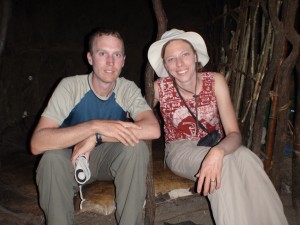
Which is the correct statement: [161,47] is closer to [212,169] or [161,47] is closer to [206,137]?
[206,137]

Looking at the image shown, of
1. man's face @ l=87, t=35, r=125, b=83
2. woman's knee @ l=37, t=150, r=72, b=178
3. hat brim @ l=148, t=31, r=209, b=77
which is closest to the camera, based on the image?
woman's knee @ l=37, t=150, r=72, b=178

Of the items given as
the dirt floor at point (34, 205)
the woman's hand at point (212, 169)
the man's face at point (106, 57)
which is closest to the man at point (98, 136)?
the man's face at point (106, 57)

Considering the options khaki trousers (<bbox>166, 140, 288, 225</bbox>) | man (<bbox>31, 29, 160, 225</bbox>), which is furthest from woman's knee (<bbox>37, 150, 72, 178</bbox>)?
khaki trousers (<bbox>166, 140, 288, 225</bbox>)

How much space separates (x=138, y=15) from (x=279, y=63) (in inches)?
108

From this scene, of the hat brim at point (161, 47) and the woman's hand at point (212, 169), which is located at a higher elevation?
the hat brim at point (161, 47)

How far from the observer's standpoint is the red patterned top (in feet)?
8.45

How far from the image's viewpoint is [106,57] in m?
2.30

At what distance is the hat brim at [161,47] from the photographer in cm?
244

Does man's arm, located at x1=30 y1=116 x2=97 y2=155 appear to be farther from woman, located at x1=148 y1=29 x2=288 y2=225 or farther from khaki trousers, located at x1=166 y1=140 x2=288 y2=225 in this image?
khaki trousers, located at x1=166 y1=140 x2=288 y2=225

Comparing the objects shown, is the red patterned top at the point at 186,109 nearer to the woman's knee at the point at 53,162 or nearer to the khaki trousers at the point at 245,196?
the khaki trousers at the point at 245,196

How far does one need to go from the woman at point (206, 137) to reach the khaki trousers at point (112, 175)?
16.8 inches

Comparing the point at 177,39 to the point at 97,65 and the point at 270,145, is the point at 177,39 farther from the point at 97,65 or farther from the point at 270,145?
the point at 270,145

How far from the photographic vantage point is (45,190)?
1.99 metres

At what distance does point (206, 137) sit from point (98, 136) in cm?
87
